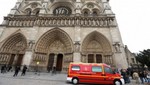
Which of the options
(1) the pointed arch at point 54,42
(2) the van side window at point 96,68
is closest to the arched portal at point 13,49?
(1) the pointed arch at point 54,42

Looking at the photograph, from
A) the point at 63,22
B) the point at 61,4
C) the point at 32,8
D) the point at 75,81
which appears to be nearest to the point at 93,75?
the point at 75,81

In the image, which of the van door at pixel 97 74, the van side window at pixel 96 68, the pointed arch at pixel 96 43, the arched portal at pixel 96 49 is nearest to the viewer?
the van door at pixel 97 74

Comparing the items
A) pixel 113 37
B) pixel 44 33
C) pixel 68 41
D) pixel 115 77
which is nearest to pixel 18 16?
pixel 44 33

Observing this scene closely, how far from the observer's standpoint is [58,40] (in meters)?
16.4

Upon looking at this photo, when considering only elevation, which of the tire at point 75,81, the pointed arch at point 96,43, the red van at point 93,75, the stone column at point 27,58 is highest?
the pointed arch at point 96,43

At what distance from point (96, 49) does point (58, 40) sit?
659cm

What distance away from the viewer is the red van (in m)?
6.70

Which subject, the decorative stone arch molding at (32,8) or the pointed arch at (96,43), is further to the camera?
the decorative stone arch molding at (32,8)

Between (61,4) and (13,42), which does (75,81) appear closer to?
(13,42)

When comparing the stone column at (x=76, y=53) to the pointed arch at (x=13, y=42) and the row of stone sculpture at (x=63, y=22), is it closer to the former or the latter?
the row of stone sculpture at (x=63, y=22)

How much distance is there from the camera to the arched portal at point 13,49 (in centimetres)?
1463

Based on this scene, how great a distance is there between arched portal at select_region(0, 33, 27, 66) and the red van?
457 inches

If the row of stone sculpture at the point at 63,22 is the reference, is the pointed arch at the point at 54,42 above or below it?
below

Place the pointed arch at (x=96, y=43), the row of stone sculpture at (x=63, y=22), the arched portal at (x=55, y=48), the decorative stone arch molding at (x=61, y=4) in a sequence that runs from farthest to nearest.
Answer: the decorative stone arch molding at (x=61, y=4) → the row of stone sculpture at (x=63, y=22) → the arched portal at (x=55, y=48) → the pointed arch at (x=96, y=43)
